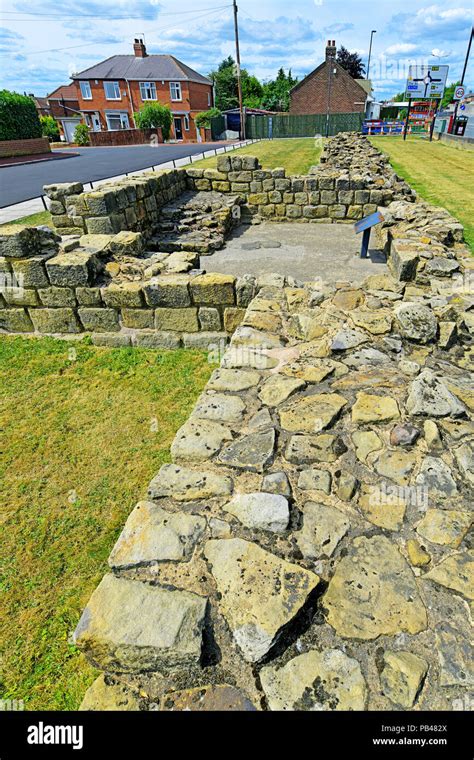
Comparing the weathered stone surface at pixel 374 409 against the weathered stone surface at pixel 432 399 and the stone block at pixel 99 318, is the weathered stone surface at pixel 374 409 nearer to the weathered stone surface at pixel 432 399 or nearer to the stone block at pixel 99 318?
the weathered stone surface at pixel 432 399

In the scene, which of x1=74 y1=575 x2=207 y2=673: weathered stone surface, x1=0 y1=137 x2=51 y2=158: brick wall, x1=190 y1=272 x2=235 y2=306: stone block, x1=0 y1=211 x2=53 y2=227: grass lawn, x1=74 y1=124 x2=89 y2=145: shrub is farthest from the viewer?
x1=74 y1=124 x2=89 y2=145: shrub

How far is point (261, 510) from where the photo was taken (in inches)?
84.0

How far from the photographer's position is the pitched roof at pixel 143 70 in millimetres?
44719

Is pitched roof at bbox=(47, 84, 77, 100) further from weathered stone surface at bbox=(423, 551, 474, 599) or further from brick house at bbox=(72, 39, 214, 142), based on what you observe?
weathered stone surface at bbox=(423, 551, 474, 599)

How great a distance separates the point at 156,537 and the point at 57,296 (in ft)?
14.8

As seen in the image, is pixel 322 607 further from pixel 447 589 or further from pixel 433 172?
pixel 433 172

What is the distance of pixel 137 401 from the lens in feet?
14.9

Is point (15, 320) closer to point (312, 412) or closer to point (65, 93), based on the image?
point (312, 412)

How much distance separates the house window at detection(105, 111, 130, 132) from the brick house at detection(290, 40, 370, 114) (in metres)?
19.4

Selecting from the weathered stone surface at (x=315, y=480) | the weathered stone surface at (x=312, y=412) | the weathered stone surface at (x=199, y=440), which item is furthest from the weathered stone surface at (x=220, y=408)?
the weathered stone surface at (x=315, y=480)

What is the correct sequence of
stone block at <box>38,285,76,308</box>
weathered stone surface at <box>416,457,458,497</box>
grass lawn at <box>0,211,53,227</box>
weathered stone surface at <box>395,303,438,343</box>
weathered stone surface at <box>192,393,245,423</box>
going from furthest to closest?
grass lawn at <box>0,211,53,227</box>, stone block at <box>38,285,76,308</box>, weathered stone surface at <box>395,303,438,343</box>, weathered stone surface at <box>192,393,245,423</box>, weathered stone surface at <box>416,457,458,497</box>

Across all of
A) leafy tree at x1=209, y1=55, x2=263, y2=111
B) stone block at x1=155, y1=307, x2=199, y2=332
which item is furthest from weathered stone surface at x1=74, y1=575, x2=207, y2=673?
leafy tree at x1=209, y1=55, x2=263, y2=111

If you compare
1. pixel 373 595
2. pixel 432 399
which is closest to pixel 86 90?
pixel 432 399

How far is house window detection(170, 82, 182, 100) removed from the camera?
1750 inches
